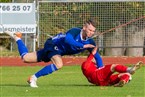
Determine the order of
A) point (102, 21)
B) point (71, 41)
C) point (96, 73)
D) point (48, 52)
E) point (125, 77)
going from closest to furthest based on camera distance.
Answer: point (125, 77)
point (71, 41)
point (96, 73)
point (48, 52)
point (102, 21)

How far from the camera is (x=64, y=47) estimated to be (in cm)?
1416

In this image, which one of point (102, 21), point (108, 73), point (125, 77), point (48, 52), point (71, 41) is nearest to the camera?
point (125, 77)

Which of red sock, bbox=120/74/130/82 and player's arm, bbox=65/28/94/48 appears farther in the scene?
player's arm, bbox=65/28/94/48

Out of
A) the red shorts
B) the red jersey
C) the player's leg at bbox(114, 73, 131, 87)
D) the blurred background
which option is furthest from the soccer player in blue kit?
the blurred background

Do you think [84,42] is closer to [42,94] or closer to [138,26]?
[42,94]

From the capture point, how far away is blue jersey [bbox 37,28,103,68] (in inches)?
A: 542

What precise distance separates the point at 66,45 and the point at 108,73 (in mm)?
1030

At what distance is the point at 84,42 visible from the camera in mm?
13938

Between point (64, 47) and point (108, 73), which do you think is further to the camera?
point (64, 47)

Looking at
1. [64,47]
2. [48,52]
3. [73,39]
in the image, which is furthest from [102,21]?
[73,39]

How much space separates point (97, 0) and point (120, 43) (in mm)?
1976

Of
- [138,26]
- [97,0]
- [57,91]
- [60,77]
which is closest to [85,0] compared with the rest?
[97,0]

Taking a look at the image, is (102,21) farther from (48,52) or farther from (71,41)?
(71,41)

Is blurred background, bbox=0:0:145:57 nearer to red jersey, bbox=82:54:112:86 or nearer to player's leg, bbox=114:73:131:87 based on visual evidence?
red jersey, bbox=82:54:112:86
